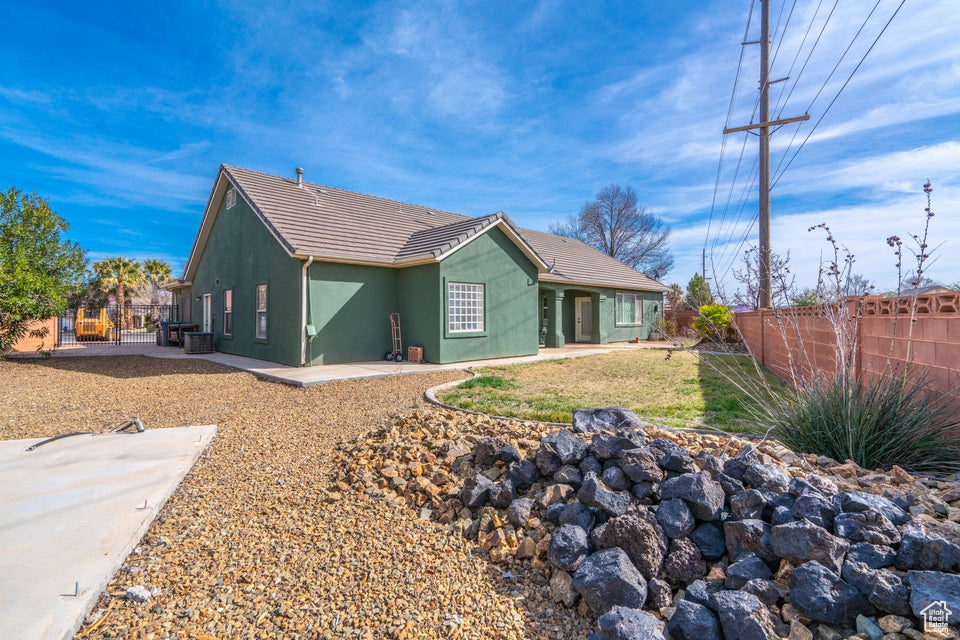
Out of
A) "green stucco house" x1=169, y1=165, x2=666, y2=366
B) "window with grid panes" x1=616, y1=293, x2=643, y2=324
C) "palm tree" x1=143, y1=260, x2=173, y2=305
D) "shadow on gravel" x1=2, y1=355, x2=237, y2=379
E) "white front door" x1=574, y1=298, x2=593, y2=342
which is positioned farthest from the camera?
"palm tree" x1=143, y1=260, x2=173, y2=305

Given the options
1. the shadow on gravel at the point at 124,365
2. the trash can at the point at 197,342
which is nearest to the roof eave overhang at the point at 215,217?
the shadow on gravel at the point at 124,365

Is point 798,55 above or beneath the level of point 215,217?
above

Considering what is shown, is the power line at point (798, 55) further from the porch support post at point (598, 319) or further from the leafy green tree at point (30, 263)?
the leafy green tree at point (30, 263)

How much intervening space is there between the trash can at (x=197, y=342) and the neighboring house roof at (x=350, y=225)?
420cm

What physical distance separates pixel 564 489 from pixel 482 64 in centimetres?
1020

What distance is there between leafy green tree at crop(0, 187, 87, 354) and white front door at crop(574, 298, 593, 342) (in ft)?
59.2

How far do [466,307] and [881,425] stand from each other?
380 inches

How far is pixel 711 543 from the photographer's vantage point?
2520 millimetres

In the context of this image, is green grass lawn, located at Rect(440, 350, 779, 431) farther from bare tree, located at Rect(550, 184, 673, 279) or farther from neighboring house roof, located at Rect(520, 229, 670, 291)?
bare tree, located at Rect(550, 184, 673, 279)

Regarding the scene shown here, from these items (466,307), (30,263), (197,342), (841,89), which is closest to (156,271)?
(197,342)

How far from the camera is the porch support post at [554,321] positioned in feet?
55.9

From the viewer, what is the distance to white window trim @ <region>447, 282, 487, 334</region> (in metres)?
12.0

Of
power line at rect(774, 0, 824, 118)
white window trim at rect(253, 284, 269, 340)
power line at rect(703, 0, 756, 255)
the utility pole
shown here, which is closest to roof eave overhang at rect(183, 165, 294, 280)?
white window trim at rect(253, 284, 269, 340)

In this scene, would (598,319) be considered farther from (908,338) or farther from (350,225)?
(908,338)
